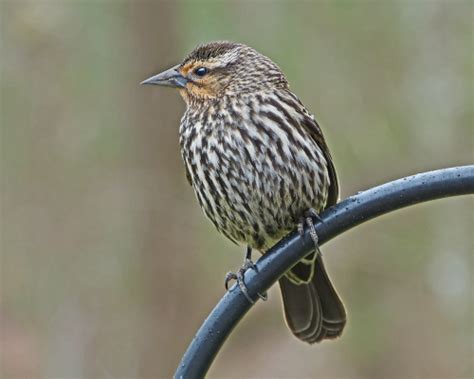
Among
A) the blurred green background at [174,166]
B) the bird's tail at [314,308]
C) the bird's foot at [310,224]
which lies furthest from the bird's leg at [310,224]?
the blurred green background at [174,166]

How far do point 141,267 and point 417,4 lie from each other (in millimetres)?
2813

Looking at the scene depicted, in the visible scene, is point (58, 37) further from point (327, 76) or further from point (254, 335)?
point (254, 335)

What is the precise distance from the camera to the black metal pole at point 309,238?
9.57 feet

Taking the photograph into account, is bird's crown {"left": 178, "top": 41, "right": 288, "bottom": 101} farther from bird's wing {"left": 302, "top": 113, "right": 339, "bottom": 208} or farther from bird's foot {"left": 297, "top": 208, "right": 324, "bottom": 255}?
bird's foot {"left": 297, "top": 208, "right": 324, "bottom": 255}

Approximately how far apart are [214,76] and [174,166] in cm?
332

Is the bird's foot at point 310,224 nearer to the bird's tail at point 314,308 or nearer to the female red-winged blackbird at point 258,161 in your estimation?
the female red-winged blackbird at point 258,161

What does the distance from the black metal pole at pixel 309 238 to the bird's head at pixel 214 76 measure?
4.11 ft

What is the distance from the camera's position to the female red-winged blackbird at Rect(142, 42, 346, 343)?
420 cm

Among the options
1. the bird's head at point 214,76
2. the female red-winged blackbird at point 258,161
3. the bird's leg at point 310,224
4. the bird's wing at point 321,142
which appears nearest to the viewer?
the bird's leg at point 310,224

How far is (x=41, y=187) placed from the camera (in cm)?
841

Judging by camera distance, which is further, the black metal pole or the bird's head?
the bird's head

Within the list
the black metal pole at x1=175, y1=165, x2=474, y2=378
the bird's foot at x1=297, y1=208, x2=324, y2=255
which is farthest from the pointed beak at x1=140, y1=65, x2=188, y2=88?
the black metal pole at x1=175, y1=165, x2=474, y2=378

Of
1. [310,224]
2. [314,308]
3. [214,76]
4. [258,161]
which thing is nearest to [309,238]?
[310,224]

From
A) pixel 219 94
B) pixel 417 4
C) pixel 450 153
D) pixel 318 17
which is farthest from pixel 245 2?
pixel 219 94
